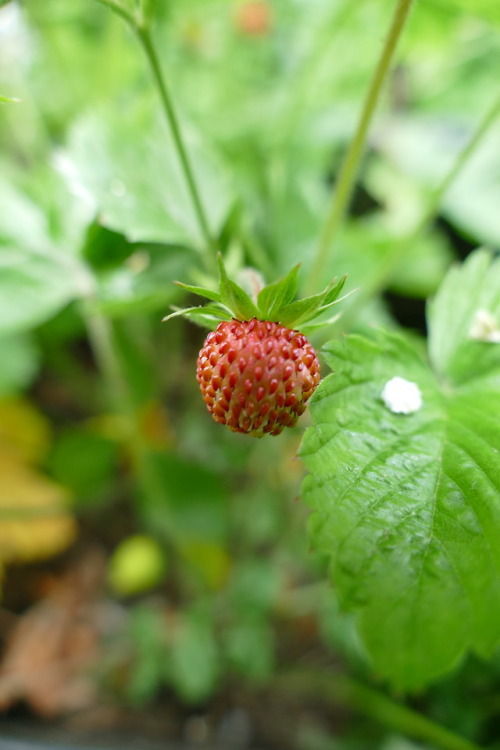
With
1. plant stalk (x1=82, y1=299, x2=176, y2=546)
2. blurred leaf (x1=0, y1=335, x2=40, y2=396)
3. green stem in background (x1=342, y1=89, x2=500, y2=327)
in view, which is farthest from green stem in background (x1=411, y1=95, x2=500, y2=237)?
blurred leaf (x1=0, y1=335, x2=40, y2=396)

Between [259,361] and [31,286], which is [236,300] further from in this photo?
[31,286]

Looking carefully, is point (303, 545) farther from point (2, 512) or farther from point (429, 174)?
point (429, 174)

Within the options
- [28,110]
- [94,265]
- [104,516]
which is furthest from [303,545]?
[28,110]

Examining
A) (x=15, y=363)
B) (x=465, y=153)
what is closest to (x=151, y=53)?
(x=465, y=153)

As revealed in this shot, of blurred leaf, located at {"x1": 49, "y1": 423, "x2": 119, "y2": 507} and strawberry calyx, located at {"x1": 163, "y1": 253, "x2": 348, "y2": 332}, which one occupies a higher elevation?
strawberry calyx, located at {"x1": 163, "y1": 253, "x2": 348, "y2": 332}

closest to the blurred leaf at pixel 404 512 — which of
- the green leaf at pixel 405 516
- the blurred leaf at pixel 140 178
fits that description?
the green leaf at pixel 405 516

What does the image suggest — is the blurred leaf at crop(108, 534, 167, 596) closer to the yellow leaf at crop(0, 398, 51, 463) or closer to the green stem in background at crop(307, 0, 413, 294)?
the yellow leaf at crop(0, 398, 51, 463)

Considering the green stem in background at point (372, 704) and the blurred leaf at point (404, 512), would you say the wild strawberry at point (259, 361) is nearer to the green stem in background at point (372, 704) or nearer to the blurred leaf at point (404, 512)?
the blurred leaf at point (404, 512)
